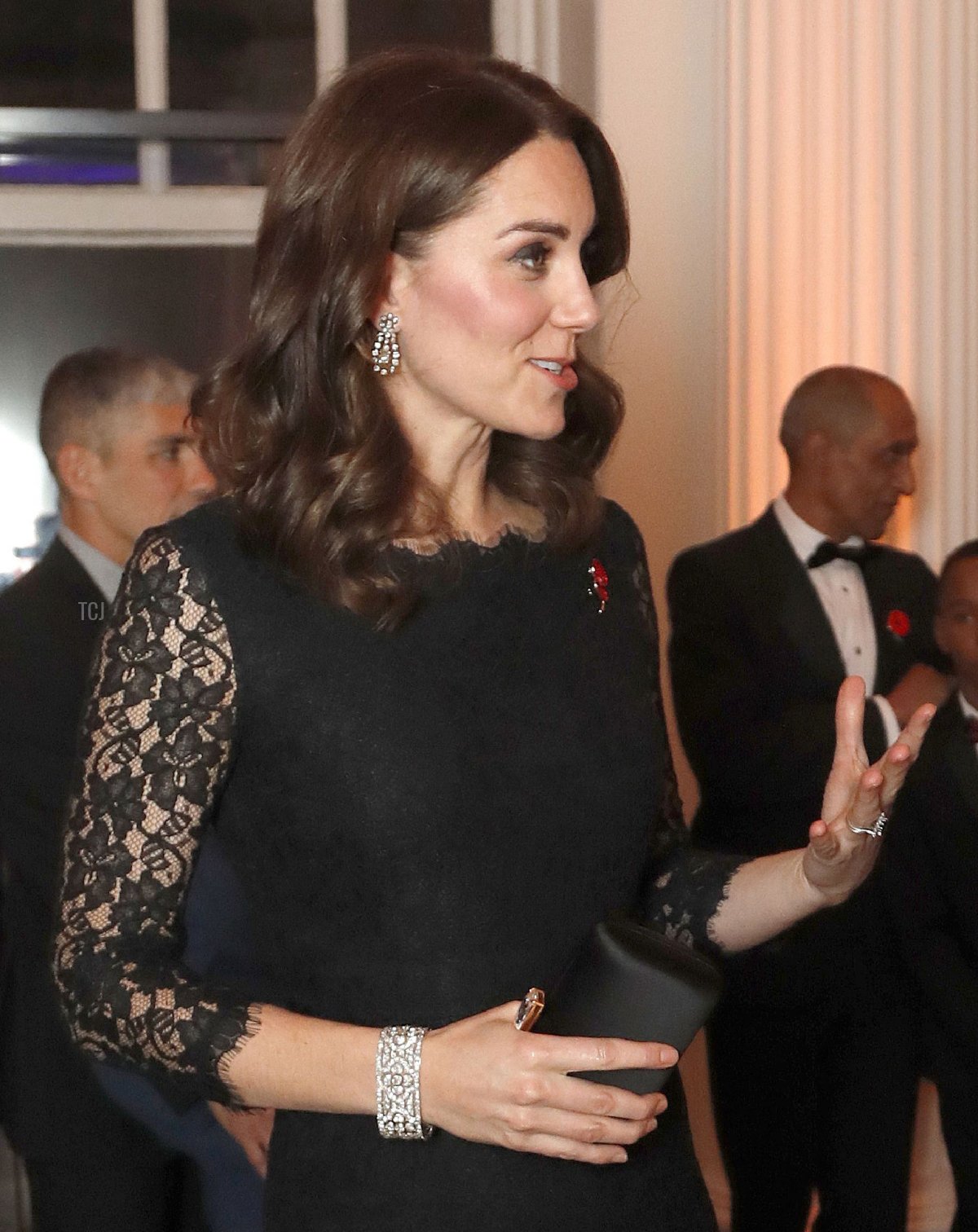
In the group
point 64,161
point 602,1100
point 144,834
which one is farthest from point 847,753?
point 64,161

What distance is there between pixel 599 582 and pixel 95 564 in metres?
1.71

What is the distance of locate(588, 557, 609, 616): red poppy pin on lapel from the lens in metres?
1.80

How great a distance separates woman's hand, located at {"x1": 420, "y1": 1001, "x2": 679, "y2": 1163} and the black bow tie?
2.25 metres

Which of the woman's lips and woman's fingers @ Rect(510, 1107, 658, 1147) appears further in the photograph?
the woman's lips

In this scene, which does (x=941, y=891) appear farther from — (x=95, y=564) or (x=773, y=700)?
(x=95, y=564)

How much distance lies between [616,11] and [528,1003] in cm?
307

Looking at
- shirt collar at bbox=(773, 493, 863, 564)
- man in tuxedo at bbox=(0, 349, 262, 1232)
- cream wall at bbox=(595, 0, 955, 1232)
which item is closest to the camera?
man in tuxedo at bbox=(0, 349, 262, 1232)

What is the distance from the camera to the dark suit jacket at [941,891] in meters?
3.09

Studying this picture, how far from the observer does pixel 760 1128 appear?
11.3 feet

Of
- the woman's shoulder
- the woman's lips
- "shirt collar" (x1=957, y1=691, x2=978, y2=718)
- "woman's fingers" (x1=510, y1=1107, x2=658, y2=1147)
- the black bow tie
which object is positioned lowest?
"shirt collar" (x1=957, y1=691, x2=978, y2=718)

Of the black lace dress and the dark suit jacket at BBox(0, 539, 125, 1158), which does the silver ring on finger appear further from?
the dark suit jacket at BBox(0, 539, 125, 1158)

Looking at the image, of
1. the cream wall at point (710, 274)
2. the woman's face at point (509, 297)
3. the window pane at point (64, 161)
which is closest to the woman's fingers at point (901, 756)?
the woman's face at point (509, 297)

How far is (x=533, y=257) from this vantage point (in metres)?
1.65

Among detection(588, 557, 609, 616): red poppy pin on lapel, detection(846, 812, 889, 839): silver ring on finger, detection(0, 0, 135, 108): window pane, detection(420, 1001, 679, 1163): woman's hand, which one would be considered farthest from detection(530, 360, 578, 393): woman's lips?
detection(0, 0, 135, 108): window pane
